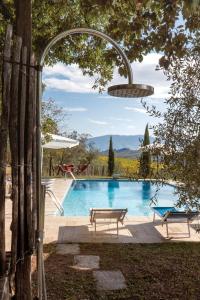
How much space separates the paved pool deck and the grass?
1.44 feet

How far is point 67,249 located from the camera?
7488mm

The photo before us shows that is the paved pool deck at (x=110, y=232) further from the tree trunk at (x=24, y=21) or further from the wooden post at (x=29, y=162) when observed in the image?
the tree trunk at (x=24, y=21)

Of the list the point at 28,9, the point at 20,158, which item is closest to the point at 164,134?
the point at 20,158

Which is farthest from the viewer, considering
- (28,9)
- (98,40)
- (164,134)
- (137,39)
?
(98,40)

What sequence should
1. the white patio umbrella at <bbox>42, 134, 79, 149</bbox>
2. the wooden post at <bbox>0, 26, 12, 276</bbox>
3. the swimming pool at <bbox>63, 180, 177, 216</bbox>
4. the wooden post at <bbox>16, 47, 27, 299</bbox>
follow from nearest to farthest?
1. the wooden post at <bbox>0, 26, 12, 276</bbox>
2. the wooden post at <bbox>16, 47, 27, 299</bbox>
3. the white patio umbrella at <bbox>42, 134, 79, 149</bbox>
4. the swimming pool at <bbox>63, 180, 177, 216</bbox>

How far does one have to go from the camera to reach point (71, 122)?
2516cm

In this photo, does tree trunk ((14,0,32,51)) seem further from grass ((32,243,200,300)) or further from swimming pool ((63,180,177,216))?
swimming pool ((63,180,177,216))

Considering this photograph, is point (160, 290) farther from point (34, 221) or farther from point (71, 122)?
point (71, 122)

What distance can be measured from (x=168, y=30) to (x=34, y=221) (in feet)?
10.9

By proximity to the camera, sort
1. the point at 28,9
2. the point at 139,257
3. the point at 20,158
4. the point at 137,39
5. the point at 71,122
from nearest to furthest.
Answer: the point at 20,158
the point at 28,9
the point at 137,39
the point at 139,257
the point at 71,122

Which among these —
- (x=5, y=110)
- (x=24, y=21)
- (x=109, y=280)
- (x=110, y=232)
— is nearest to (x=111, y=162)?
(x=110, y=232)

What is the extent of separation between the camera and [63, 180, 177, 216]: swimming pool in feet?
49.0

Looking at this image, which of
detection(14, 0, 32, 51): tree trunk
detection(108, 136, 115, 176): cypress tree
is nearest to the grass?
detection(14, 0, 32, 51): tree trunk

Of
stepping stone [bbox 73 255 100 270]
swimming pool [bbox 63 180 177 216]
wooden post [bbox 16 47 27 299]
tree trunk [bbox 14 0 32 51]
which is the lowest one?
swimming pool [bbox 63 180 177 216]
